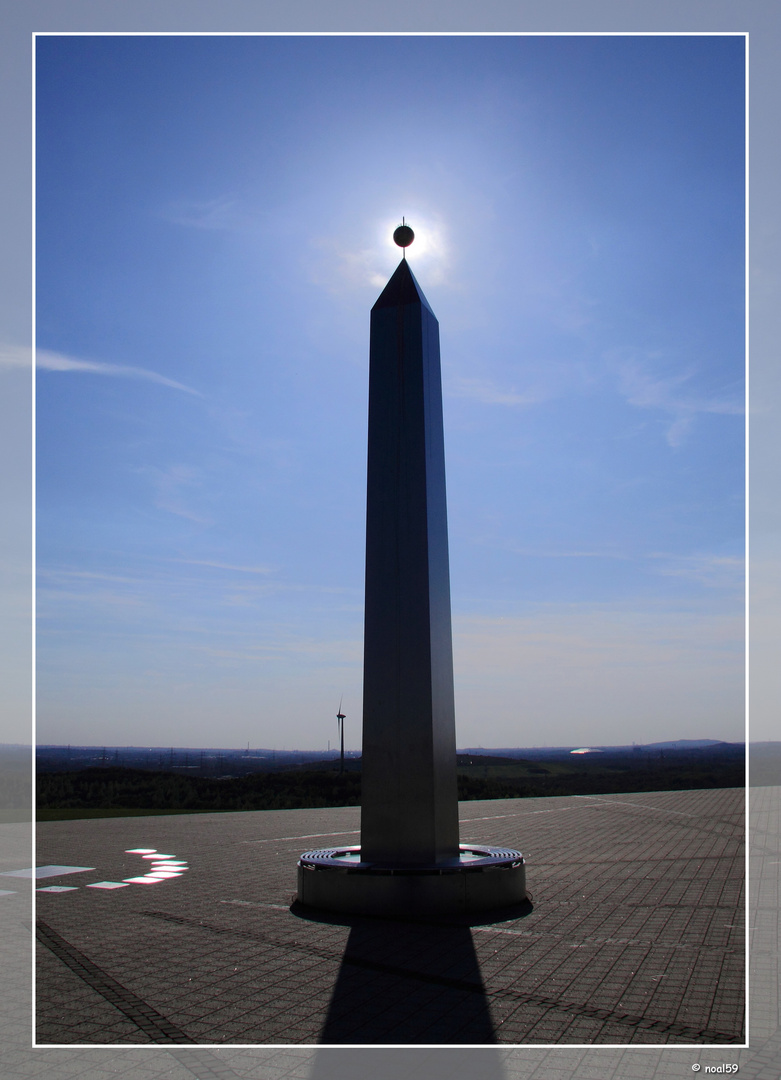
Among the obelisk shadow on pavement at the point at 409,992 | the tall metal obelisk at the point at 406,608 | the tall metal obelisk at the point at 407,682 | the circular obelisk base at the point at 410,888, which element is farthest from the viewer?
the tall metal obelisk at the point at 406,608

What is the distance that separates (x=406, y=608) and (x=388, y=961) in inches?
181

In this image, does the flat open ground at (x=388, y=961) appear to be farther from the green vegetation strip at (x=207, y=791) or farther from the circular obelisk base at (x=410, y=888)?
the green vegetation strip at (x=207, y=791)

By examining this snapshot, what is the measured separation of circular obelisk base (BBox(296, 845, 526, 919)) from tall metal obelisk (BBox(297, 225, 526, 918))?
12 millimetres

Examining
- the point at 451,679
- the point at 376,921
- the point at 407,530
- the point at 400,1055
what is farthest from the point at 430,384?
the point at 400,1055

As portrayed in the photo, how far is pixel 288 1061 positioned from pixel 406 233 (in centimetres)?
1099

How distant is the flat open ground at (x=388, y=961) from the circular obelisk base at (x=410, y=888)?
1.23 ft

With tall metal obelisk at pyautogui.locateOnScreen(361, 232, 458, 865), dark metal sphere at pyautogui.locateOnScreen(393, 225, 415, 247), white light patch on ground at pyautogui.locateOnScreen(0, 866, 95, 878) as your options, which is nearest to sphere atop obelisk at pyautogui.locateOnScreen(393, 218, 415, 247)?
dark metal sphere at pyautogui.locateOnScreen(393, 225, 415, 247)

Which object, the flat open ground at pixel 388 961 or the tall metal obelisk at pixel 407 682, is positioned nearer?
the flat open ground at pixel 388 961

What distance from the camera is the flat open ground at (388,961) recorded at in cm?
561

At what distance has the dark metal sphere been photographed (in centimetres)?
1242

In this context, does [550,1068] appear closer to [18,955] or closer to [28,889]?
[18,955]

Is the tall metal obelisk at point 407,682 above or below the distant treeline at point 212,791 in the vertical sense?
above

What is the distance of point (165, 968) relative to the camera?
709 centimetres

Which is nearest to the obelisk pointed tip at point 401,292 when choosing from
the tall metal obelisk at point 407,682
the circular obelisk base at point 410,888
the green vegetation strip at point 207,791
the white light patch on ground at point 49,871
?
the tall metal obelisk at point 407,682
